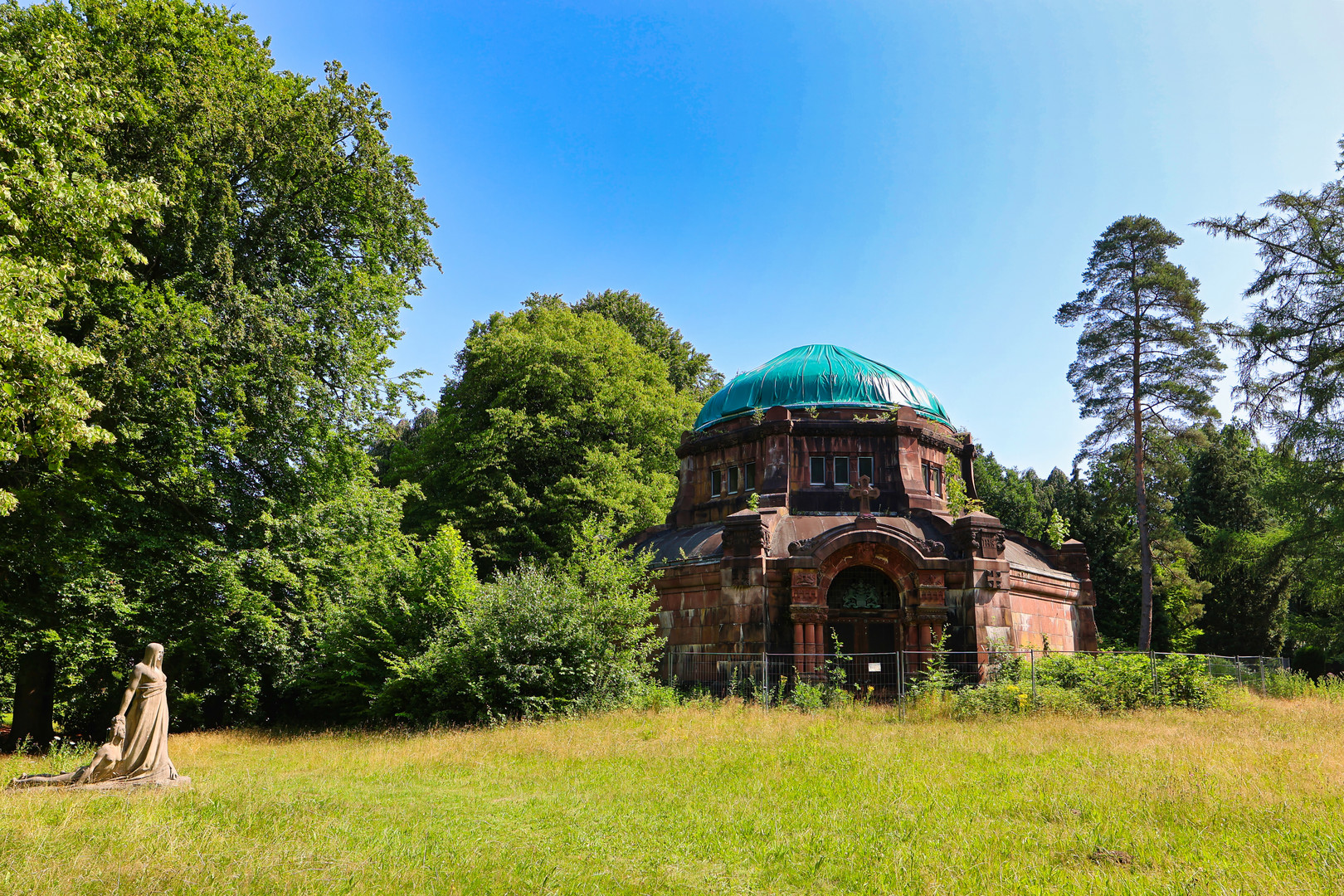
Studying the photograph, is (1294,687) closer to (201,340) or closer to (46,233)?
(201,340)

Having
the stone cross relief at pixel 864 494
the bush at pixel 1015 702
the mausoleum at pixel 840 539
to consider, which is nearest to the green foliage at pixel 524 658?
the mausoleum at pixel 840 539

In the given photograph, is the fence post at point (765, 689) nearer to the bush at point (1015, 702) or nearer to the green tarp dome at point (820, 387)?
the bush at point (1015, 702)

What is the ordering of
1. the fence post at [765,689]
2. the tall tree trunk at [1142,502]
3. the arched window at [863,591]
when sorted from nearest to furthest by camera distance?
the fence post at [765,689], the arched window at [863,591], the tall tree trunk at [1142,502]

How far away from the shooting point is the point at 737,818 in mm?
9195

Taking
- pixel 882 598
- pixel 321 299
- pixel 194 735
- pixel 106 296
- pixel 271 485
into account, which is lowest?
pixel 194 735

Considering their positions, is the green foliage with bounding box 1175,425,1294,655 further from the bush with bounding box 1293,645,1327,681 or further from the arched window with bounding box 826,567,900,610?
the arched window with bounding box 826,567,900,610

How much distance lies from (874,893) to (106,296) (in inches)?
649

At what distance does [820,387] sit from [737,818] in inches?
770

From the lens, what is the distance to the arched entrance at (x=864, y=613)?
21.8m

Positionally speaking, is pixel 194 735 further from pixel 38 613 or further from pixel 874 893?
pixel 874 893

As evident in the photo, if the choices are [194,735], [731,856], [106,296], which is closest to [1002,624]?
[731,856]

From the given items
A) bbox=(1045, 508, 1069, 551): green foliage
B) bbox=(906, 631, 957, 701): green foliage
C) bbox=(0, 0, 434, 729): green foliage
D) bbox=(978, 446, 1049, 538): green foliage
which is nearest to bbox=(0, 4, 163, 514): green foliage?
bbox=(0, 0, 434, 729): green foliage

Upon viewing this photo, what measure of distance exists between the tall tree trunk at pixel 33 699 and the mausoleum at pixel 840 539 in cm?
1406

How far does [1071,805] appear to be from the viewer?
9.37 m
